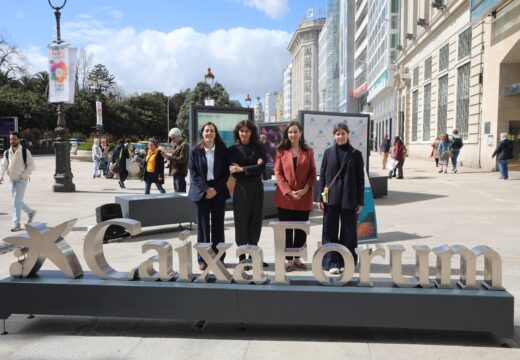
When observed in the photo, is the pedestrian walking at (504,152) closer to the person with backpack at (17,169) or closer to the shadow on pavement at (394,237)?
the shadow on pavement at (394,237)

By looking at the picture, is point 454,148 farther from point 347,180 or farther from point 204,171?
point 204,171

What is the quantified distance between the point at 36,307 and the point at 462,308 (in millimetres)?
3286

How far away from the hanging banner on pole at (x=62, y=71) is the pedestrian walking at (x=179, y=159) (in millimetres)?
6511

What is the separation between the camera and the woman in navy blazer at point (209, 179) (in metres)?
5.20

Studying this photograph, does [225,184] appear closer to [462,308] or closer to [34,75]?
[462,308]

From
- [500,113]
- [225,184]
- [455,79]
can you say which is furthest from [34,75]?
[225,184]

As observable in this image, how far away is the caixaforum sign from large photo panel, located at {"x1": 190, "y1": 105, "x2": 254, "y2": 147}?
4.68 meters

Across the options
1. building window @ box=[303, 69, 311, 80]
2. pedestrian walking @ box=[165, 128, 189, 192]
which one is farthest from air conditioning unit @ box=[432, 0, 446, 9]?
building window @ box=[303, 69, 311, 80]

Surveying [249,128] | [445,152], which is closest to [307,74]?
[445,152]

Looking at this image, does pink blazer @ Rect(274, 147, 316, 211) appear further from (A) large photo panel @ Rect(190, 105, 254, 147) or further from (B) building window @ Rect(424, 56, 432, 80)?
(B) building window @ Rect(424, 56, 432, 80)

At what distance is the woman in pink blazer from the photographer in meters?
5.16

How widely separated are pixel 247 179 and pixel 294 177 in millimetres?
520

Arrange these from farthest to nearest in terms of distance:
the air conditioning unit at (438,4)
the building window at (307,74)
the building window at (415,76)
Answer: the building window at (307,74) < the building window at (415,76) < the air conditioning unit at (438,4)

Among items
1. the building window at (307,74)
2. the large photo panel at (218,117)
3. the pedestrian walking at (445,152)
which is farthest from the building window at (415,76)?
the building window at (307,74)
